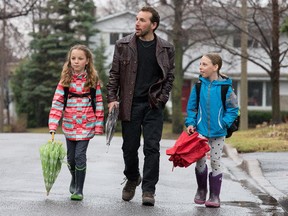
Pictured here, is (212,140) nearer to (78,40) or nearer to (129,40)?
(129,40)

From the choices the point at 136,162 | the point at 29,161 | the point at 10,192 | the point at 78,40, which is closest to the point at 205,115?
the point at 136,162

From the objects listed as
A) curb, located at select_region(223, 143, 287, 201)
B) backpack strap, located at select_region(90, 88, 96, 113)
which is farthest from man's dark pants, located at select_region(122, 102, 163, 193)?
curb, located at select_region(223, 143, 287, 201)

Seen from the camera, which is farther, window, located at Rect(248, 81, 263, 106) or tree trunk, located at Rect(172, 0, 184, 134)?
window, located at Rect(248, 81, 263, 106)

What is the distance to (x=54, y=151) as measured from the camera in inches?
352

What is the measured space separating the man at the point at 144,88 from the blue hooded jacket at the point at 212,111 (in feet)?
1.09

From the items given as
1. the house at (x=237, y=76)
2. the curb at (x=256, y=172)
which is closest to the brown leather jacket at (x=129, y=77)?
the curb at (x=256, y=172)

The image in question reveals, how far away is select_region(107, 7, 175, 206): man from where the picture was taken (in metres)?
8.72

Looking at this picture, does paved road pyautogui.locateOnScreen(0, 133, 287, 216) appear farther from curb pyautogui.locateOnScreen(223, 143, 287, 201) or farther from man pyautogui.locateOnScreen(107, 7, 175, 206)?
man pyautogui.locateOnScreen(107, 7, 175, 206)

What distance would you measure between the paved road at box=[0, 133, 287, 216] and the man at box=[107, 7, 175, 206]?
0.45 meters

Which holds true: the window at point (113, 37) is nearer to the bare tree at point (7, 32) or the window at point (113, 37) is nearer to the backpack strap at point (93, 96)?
the bare tree at point (7, 32)

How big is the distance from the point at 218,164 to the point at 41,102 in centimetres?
4299

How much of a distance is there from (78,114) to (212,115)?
141 centimetres

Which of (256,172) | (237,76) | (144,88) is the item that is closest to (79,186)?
(144,88)

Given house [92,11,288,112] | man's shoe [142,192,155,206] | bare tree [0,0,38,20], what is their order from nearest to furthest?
man's shoe [142,192,155,206]
bare tree [0,0,38,20]
house [92,11,288,112]
